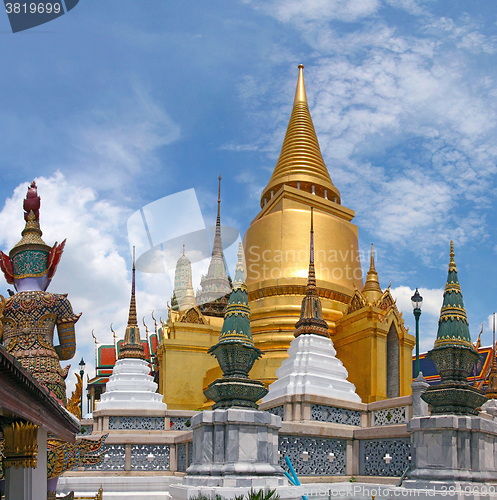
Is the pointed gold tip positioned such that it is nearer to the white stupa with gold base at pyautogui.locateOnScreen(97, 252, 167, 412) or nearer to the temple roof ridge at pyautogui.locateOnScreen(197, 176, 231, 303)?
the temple roof ridge at pyautogui.locateOnScreen(197, 176, 231, 303)

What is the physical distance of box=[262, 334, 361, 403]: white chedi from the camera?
50.3ft

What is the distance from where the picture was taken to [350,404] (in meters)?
14.9

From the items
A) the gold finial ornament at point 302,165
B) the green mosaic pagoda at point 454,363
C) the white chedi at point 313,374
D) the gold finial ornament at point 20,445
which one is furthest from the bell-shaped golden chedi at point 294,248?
the gold finial ornament at point 20,445

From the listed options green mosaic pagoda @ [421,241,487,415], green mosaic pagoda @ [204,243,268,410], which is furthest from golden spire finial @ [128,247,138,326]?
green mosaic pagoda @ [421,241,487,415]

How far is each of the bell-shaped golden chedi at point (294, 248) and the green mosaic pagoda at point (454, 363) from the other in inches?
388

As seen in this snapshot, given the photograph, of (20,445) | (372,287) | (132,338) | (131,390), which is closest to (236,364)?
(20,445)

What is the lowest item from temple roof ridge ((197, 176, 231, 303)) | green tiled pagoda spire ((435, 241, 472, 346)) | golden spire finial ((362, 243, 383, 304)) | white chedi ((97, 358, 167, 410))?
white chedi ((97, 358, 167, 410))

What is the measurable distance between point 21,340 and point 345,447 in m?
7.05

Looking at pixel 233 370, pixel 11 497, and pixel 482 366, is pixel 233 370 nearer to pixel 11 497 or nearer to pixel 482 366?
pixel 11 497

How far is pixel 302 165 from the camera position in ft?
86.9

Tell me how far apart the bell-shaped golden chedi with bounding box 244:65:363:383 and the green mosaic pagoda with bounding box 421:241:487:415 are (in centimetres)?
987

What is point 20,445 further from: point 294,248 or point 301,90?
point 301,90

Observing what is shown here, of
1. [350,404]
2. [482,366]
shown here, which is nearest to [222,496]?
[350,404]

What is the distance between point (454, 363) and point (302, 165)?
17269 mm
